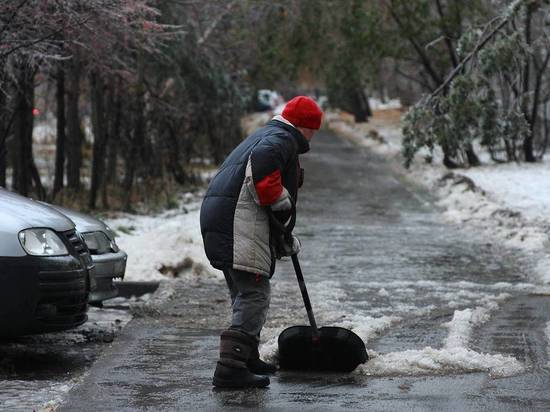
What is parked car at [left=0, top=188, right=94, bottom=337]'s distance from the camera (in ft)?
22.2

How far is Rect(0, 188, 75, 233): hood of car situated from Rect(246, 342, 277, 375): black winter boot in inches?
56.3

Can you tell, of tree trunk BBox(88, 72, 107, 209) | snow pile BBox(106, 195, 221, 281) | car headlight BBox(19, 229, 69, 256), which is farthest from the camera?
tree trunk BBox(88, 72, 107, 209)

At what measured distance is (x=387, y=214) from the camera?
59.6ft

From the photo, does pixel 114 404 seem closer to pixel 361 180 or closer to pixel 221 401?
pixel 221 401

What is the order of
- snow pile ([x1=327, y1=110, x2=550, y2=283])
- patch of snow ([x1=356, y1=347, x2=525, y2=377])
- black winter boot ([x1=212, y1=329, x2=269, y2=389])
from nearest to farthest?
black winter boot ([x1=212, y1=329, x2=269, y2=389]), patch of snow ([x1=356, y1=347, x2=525, y2=377]), snow pile ([x1=327, y1=110, x2=550, y2=283])

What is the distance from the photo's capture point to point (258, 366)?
6.77m

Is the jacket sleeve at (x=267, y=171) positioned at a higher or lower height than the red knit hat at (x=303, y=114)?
lower

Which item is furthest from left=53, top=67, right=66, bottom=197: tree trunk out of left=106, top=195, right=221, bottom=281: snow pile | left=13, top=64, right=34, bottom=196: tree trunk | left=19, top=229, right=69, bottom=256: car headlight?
left=19, top=229, right=69, bottom=256: car headlight

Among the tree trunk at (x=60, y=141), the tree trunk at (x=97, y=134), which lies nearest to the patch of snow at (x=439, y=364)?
the tree trunk at (x=97, y=134)

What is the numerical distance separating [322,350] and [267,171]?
1166 mm

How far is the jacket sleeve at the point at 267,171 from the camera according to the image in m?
6.25

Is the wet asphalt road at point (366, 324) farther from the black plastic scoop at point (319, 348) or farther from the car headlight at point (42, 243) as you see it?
the car headlight at point (42, 243)

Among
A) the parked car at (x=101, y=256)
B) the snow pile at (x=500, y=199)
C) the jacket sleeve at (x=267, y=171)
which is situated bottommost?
the snow pile at (x=500, y=199)

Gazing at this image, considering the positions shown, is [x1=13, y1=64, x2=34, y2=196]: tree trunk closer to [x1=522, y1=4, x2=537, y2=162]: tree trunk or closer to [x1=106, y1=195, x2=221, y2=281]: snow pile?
[x1=106, y1=195, x2=221, y2=281]: snow pile
